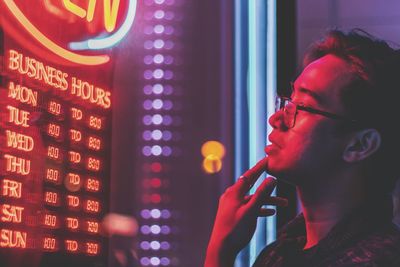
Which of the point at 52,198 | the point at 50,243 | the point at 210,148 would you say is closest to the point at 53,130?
the point at 52,198

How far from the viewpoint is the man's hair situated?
6.63 ft

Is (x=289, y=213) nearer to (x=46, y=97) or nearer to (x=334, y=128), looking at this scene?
(x=46, y=97)

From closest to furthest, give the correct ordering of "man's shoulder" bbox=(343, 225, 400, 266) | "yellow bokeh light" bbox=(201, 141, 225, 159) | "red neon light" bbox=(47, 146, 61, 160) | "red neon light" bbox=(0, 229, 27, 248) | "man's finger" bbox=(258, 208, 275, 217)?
"man's shoulder" bbox=(343, 225, 400, 266), "man's finger" bbox=(258, 208, 275, 217), "red neon light" bbox=(0, 229, 27, 248), "red neon light" bbox=(47, 146, 61, 160), "yellow bokeh light" bbox=(201, 141, 225, 159)

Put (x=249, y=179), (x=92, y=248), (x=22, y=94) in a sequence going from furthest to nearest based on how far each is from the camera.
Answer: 1. (x=92, y=248)
2. (x=22, y=94)
3. (x=249, y=179)

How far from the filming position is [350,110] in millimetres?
2039

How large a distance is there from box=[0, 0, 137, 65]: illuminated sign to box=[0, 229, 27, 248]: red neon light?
94cm

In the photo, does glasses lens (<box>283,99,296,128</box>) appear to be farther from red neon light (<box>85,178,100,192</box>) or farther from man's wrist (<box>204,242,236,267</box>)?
red neon light (<box>85,178,100,192</box>)

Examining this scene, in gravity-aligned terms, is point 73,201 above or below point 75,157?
below

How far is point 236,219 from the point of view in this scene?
2.09 meters

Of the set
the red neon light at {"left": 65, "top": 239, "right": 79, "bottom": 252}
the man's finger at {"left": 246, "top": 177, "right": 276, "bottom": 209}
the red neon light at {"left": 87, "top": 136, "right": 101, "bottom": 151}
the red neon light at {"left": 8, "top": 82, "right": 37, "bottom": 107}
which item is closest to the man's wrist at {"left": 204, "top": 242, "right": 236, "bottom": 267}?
the man's finger at {"left": 246, "top": 177, "right": 276, "bottom": 209}

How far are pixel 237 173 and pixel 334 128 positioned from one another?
196 centimetres

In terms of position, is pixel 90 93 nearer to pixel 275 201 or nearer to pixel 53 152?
pixel 53 152

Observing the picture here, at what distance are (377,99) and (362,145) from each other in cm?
13

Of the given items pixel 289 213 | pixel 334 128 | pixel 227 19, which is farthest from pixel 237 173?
pixel 334 128
